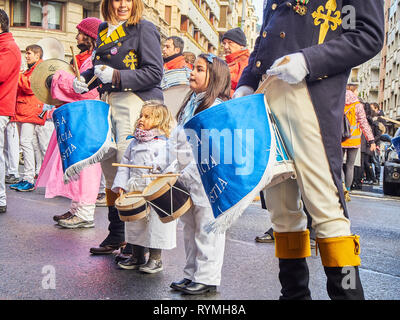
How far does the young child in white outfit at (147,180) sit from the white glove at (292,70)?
156cm

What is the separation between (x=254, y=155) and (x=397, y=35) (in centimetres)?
5825

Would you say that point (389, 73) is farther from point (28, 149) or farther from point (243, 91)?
point (243, 91)

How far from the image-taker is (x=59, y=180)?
575 centimetres

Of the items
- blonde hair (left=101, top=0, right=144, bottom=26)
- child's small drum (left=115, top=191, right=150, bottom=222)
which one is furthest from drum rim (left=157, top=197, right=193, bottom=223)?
blonde hair (left=101, top=0, right=144, bottom=26)

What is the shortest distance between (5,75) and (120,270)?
3.09 m

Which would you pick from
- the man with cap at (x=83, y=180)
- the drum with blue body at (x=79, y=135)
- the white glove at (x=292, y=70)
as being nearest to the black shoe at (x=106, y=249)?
the drum with blue body at (x=79, y=135)

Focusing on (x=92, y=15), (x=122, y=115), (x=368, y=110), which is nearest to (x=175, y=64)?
(x=122, y=115)

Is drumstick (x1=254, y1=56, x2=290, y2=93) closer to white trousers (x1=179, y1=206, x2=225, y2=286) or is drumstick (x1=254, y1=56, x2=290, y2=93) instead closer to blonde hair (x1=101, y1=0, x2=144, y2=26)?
white trousers (x1=179, y1=206, x2=225, y2=286)

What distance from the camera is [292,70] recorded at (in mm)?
2189

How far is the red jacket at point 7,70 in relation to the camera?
5.72 meters

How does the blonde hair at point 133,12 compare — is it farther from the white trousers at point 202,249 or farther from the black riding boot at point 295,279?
the black riding boot at point 295,279

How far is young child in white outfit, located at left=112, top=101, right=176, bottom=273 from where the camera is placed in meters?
3.63

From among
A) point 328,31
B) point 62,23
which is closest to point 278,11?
point 328,31

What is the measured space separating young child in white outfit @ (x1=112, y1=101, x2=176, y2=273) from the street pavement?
145 mm
